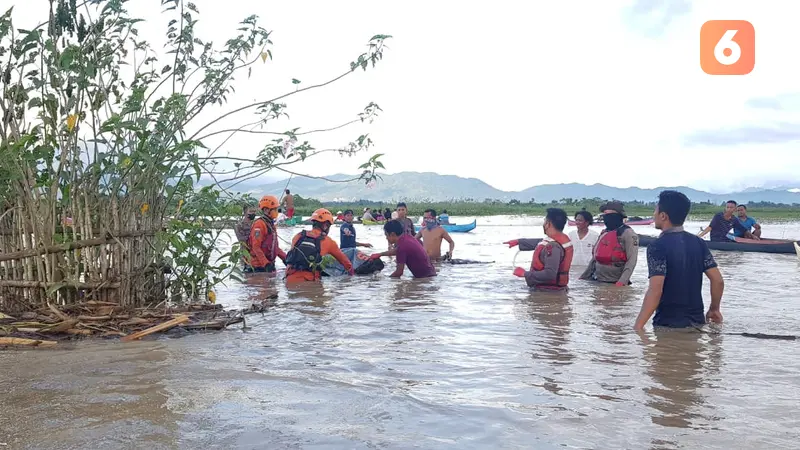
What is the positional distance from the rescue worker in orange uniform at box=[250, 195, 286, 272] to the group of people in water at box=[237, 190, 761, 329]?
2 cm

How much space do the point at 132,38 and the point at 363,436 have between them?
5.08 metres

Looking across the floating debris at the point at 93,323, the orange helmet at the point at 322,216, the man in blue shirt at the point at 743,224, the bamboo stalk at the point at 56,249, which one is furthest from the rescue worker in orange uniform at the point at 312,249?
the man in blue shirt at the point at 743,224

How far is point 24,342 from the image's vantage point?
19.2ft

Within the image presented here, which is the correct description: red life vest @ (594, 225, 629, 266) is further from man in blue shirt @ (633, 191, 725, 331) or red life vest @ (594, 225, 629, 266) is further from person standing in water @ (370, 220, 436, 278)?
man in blue shirt @ (633, 191, 725, 331)

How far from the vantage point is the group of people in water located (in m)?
5.89

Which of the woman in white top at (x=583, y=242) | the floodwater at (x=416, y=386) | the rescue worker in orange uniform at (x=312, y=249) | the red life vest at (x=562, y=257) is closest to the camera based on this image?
the floodwater at (x=416, y=386)

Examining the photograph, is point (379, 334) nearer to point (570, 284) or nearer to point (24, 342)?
point (24, 342)

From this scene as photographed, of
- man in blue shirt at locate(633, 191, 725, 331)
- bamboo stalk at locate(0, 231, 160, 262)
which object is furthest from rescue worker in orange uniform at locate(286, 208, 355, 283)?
man in blue shirt at locate(633, 191, 725, 331)

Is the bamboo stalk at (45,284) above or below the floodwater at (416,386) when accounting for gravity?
above

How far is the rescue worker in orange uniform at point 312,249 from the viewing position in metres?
10.1

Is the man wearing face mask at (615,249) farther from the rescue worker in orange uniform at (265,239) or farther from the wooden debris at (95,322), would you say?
the wooden debris at (95,322)

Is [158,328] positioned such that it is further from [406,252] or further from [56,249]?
[406,252]

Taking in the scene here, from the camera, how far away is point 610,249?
1041 cm

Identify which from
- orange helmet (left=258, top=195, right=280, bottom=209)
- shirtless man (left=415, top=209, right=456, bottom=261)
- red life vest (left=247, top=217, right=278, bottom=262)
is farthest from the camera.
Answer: shirtless man (left=415, top=209, right=456, bottom=261)
